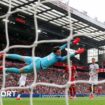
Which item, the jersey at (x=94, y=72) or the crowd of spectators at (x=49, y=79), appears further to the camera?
the crowd of spectators at (x=49, y=79)

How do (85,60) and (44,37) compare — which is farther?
(85,60)

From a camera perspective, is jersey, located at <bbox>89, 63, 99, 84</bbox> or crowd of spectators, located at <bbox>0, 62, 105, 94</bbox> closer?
jersey, located at <bbox>89, 63, 99, 84</bbox>

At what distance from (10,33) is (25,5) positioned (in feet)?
15.8

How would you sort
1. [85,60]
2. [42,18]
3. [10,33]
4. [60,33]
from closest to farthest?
1. [42,18]
2. [10,33]
3. [60,33]
4. [85,60]

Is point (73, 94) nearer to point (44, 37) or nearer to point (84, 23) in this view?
point (84, 23)

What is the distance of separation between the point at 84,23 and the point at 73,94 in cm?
1278

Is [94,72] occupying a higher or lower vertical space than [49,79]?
lower

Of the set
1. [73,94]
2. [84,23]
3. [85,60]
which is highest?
[84,23]

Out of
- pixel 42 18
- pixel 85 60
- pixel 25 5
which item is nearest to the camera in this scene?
pixel 25 5

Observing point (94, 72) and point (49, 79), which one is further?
point (49, 79)

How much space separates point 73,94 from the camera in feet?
37.7

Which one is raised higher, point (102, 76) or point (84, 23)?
point (84, 23)

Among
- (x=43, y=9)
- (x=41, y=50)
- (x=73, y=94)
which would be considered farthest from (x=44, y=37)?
(x=73, y=94)

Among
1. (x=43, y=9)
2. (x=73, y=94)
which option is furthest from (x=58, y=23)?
(x=73, y=94)
